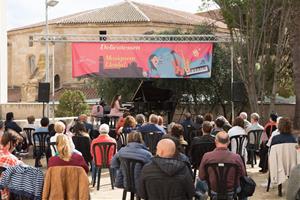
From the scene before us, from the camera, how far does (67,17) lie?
58.1 meters

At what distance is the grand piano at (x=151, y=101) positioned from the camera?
2514 cm

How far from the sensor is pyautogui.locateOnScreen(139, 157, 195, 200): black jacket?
630 centimetres

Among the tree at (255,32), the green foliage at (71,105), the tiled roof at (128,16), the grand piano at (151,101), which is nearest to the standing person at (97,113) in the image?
the grand piano at (151,101)

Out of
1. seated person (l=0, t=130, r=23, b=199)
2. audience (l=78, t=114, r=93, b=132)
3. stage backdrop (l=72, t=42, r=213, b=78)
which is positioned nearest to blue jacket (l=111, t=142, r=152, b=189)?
seated person (l=0, t=130, r=23, b=199)

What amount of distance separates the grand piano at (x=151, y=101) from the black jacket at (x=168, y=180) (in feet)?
60.8

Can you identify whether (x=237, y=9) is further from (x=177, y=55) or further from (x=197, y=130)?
(x=197, y=130)

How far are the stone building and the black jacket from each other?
4230 centimetres

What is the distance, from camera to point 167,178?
20.7 ft

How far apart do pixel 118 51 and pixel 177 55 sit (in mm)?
2214

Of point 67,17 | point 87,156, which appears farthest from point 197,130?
point 67,17

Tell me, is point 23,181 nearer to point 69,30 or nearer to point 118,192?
point 118,192

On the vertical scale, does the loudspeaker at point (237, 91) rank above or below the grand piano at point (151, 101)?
above

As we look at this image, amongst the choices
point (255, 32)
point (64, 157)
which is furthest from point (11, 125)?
point (255, 32)

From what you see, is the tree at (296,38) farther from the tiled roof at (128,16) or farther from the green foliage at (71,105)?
the tiled roof at (128,16)
